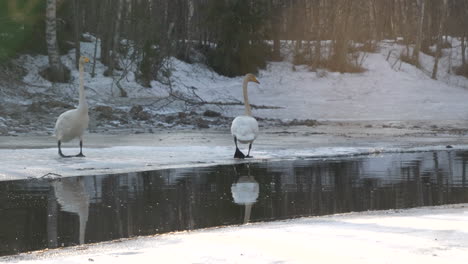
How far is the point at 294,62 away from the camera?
42.6 metres

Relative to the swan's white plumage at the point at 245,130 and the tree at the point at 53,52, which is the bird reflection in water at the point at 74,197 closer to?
the swan's white plumage at the point at 245,130

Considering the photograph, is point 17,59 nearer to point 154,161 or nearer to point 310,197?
point 154,161

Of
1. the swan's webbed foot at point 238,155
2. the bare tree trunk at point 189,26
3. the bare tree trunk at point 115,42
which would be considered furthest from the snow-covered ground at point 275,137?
the bare tree trunk at point 189,26

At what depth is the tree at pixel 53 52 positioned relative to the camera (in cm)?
2705

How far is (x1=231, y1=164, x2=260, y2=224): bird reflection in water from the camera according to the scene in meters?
8.90

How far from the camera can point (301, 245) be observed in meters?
6.41

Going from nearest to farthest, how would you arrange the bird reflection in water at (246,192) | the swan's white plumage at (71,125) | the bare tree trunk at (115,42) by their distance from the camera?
the bird reflection in water at (246,192)
the swan's white plumage at (71,125)
the bare tree trunk at (115,42)

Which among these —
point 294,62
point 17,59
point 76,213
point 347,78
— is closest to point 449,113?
point 347,78

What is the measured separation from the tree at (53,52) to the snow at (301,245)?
21.0m

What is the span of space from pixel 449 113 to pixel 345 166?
18.2 metres

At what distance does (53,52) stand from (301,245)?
76.3 ft

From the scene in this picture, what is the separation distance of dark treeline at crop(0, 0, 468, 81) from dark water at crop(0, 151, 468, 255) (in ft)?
55.4

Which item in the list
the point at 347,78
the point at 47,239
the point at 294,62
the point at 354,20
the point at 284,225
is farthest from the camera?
the point at 354,20

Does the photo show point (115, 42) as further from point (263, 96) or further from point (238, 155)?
point (238, 155)
